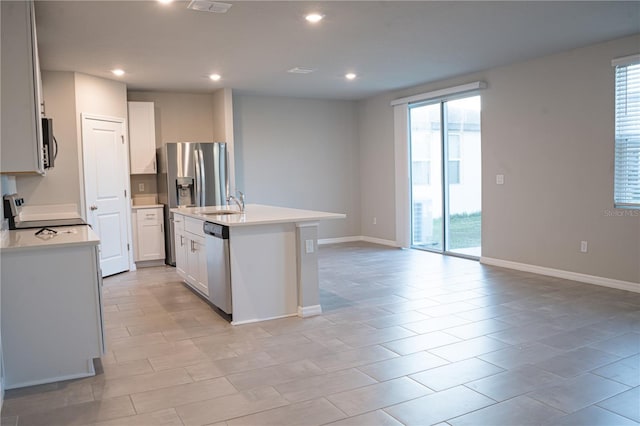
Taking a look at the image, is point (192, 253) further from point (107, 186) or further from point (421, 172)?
point (421, 172)

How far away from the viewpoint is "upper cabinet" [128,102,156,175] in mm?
7152

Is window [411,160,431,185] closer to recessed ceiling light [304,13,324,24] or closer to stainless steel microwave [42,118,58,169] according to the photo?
recessed ceiling light [304,13,324,24]

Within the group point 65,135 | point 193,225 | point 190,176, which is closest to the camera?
point 193,225

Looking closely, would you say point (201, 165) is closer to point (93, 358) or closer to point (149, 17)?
point (149, 17)

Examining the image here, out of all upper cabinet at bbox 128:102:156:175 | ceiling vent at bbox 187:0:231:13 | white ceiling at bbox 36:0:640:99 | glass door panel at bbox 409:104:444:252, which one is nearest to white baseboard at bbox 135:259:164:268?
upper cabinet at bbox 128:102:156:175

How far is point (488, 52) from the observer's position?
552cm

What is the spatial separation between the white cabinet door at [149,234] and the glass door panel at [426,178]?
3.84 meters

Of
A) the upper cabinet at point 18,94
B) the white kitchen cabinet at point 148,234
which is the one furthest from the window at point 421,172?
the upper cabinet at point 18,94

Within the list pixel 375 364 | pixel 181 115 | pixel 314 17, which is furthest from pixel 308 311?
Answer: pixel 181 115

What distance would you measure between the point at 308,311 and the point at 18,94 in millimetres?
2695

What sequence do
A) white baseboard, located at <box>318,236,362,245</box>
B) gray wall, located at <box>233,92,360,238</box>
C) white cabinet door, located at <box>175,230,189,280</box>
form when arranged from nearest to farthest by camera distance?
Result: 1. white cabinet door, located at <box>175,230,189,280</box>
2. gray wall, located at <box>233,92,360,238</box>
3. white baseboard, located at <box>318,236,362,245</box>

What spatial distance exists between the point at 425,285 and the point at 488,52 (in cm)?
259

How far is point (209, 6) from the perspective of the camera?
3.79 meters

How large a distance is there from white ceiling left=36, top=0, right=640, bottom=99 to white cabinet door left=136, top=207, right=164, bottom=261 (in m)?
1.81
